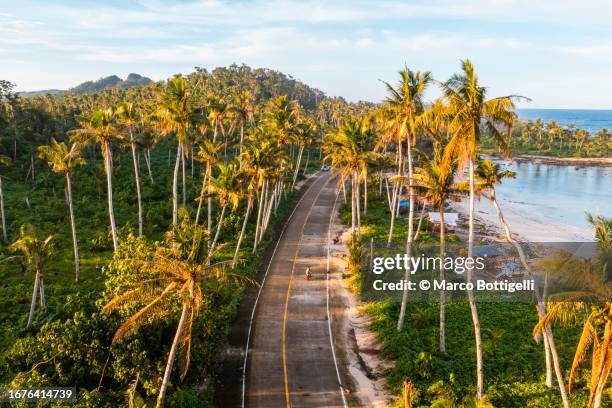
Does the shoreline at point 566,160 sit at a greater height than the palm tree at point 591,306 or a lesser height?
greater

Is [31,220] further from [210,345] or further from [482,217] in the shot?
[482,217]

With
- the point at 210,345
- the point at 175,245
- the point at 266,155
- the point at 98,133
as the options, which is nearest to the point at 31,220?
the point at 98,133

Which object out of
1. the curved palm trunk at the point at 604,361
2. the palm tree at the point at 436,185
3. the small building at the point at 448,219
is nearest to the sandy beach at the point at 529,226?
the small building at the point at 448,219

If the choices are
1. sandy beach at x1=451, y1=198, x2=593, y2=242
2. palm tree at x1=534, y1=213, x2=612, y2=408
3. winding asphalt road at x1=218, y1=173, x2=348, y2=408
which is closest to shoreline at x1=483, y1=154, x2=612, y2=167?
sandy beach at x1=451, y1=198, x2=593, y2=242

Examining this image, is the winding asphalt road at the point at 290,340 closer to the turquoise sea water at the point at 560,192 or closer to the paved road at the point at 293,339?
the paved road at the point at 293,339

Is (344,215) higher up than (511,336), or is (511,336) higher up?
(344,215)

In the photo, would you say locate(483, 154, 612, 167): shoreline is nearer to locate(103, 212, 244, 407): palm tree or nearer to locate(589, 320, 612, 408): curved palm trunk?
locate(589, 320, 612, 408): curved palm trunk

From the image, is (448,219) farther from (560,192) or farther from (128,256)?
(560,192)
